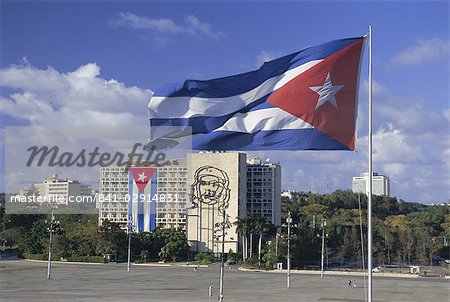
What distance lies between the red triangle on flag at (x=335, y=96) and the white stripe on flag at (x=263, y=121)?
13 cm

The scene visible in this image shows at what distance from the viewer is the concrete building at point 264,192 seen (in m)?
93.9

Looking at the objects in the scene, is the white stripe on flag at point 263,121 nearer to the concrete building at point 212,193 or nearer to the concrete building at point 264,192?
the concrete building at point 212,193

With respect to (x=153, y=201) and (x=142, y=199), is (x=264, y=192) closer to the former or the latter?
(x=153, y=201)

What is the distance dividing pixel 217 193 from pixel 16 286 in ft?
157

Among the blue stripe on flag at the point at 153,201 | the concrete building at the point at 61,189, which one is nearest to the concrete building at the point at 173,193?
the blue stripe on flag at the point at 153,201

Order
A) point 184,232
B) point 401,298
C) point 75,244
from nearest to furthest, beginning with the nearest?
point 401,298 → point 75,244 → point 184,232

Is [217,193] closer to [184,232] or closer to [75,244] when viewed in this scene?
[184,232]

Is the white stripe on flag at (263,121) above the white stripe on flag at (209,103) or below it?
below

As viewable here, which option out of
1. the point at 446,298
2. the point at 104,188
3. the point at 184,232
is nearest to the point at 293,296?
the point at 446,298

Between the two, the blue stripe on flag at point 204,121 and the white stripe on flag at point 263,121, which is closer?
the white stripe on flag at point 263,121

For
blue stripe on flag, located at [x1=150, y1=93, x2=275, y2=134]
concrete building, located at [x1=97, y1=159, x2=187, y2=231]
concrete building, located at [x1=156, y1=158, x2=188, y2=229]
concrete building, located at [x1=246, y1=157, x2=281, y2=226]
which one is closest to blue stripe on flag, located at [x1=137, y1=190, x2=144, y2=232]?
concrete building, located at [x1=97, y1=159, x2=187, y2=231]

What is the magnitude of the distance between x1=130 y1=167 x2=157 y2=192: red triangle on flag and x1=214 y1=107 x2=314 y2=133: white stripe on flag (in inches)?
2544

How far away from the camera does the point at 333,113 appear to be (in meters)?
13.6

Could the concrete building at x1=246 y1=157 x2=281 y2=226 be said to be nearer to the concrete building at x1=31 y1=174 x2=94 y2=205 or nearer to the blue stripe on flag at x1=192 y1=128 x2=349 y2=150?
the concrete building at x1=31 y1=174 x2=94 y2=205
